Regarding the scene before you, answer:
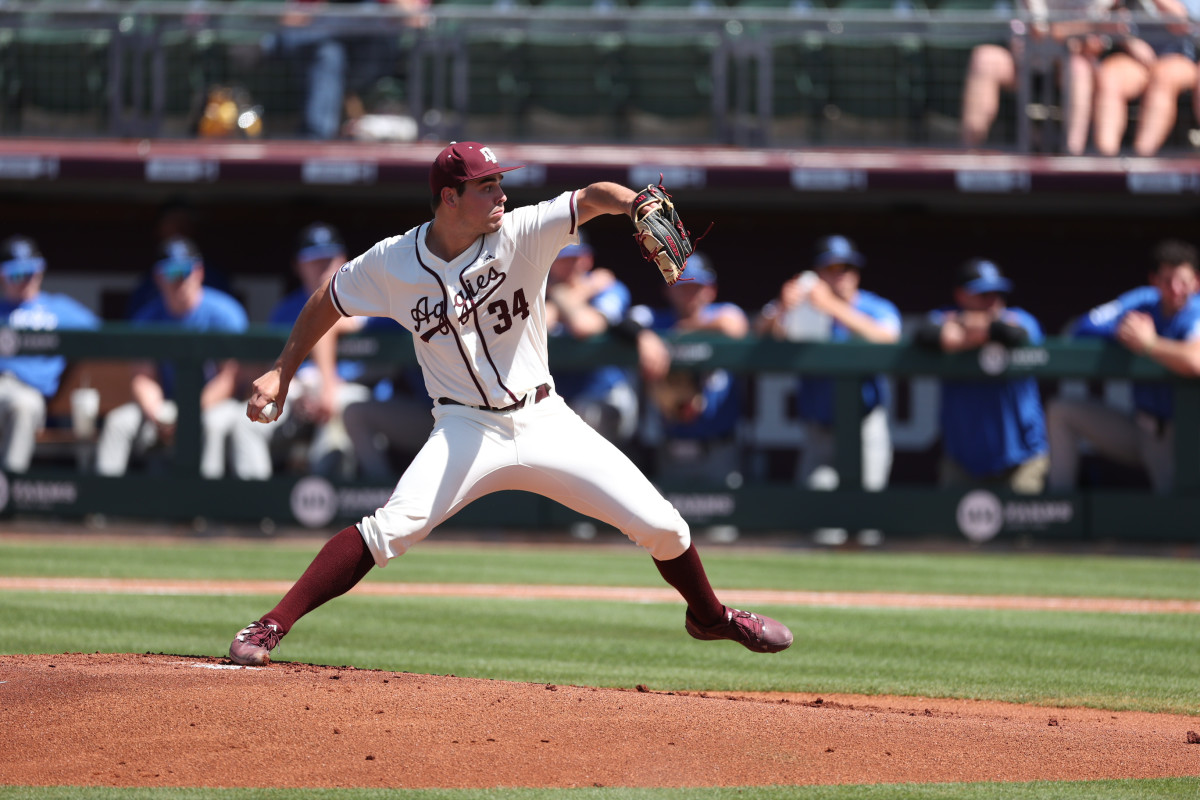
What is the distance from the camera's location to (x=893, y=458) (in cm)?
1019

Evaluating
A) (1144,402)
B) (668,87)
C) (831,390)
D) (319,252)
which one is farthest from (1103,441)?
(319,252)

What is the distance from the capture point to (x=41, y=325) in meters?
10.1

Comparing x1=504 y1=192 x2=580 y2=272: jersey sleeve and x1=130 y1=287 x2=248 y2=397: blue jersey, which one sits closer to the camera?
x1=504 y1=192 x2=580 y2=272: jersey sleeve

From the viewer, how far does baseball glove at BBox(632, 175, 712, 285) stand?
13.6 feet

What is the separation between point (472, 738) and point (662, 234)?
4.84ft

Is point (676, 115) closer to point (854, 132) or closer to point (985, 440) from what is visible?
point (854, 132)

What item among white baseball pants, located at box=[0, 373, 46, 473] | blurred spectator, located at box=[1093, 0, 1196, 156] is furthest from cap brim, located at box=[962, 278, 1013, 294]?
white baseball pants, located at box=[0, 373, 46, 473]

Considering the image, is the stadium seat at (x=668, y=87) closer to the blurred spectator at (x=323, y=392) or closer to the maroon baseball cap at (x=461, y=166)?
the blurred spectator at (x=323, y=392)

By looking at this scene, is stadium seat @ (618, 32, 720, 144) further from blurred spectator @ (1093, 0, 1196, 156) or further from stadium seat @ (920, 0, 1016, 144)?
blurred spectator @ (1093, 0, 1196, 156)

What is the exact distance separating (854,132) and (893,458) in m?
2.57

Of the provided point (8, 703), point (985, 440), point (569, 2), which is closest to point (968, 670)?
point (8, 703)

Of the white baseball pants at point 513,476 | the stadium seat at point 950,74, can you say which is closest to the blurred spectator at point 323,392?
the stadium seat at point 950,74

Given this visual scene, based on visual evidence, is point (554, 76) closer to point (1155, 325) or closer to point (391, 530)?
point (1155, 325)

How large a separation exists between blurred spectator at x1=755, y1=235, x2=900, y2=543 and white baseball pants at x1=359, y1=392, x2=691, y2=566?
5.23 metres
